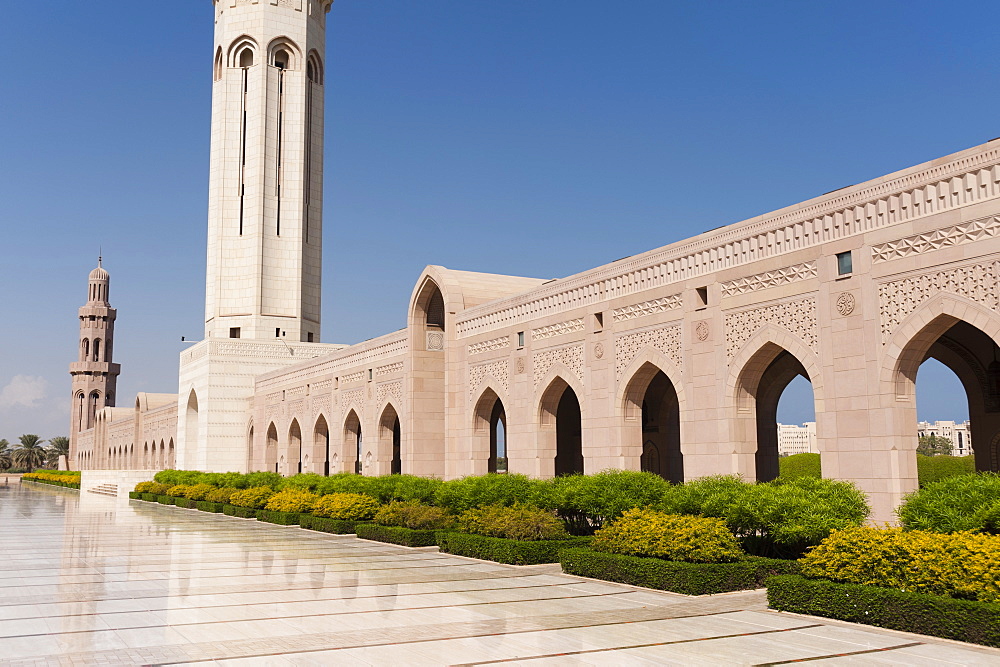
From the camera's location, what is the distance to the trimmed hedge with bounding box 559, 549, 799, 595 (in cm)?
927

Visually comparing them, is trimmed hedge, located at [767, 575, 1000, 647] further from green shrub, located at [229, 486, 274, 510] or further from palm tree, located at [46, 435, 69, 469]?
palm tree, located at [46, 435, 69, 469]

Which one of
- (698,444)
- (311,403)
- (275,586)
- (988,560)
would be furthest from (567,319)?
(311,403)

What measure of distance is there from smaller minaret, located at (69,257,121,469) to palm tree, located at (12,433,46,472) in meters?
13.8

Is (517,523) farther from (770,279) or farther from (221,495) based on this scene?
(221,495)

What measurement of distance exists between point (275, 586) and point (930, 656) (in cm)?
699

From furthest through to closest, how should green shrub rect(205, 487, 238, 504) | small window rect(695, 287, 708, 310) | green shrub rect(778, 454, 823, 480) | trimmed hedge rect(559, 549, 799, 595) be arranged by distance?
1. green shrub rect(778, 454, 823, 480)
2. green shrub rect(205, 487, 238, 504)
3. small window rect(695, 287, 708, 310)
4. trimmed hedge rect(559, 549, 799, 595)

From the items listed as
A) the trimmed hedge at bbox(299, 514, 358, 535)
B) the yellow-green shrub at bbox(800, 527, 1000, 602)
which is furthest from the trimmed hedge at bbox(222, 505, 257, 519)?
the yellow-green shrub at bbox(800, 527, 1000, 602)

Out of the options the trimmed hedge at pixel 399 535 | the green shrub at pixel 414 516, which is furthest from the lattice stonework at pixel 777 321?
the trimmed hedge at pixel 399 535

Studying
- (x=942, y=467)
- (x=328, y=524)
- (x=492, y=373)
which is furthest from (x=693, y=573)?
(x=942, y=467)

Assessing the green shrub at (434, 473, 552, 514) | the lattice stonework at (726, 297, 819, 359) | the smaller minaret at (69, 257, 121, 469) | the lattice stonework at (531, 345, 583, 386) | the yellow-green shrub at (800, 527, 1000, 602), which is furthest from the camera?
the smaller minaret at (69, 257, 121, 469)

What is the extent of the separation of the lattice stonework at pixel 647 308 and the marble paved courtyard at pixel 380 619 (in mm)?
5324

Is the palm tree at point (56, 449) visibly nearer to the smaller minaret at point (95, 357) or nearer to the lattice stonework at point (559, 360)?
the smaller minaret at point (95, 357)

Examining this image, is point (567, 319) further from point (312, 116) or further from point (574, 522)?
point (312, 116)

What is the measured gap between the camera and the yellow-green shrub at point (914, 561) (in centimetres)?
693
